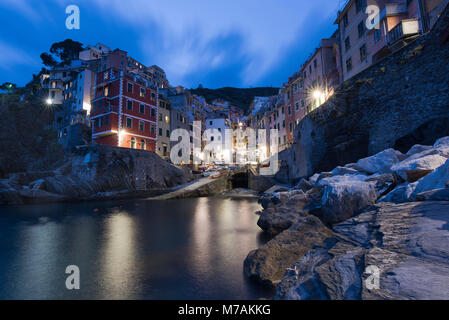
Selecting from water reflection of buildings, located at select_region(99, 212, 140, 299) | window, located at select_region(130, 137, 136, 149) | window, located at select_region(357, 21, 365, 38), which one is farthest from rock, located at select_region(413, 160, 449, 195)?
window, located at select_region(130, 137, 136, 149)

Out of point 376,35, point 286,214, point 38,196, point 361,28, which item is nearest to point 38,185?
point 38,196

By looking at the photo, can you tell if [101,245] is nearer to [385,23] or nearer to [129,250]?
[129,250]

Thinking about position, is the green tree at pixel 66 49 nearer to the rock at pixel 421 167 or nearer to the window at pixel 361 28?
the window at pixel 361 28

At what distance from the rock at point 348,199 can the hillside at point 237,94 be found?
117m

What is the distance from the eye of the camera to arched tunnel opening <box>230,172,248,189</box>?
4006 centimetres

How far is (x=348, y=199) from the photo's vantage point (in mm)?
6477

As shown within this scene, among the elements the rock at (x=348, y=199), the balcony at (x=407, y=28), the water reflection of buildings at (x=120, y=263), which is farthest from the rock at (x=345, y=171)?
the balcony at (x=407, y=28)

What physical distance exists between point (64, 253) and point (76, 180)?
21.2 meters

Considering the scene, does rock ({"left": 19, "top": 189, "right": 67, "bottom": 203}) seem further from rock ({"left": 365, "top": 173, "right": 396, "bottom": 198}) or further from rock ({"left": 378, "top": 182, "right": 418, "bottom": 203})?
rock ({"left": 378, "top": 182, "right": 418, "bottom": 203})

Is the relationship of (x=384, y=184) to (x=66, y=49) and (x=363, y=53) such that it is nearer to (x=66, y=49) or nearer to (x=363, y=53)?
(x=363, y=53)

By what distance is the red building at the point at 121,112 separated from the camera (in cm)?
3209

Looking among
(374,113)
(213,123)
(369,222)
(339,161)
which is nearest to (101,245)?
(369,222)

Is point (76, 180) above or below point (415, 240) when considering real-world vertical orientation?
above
